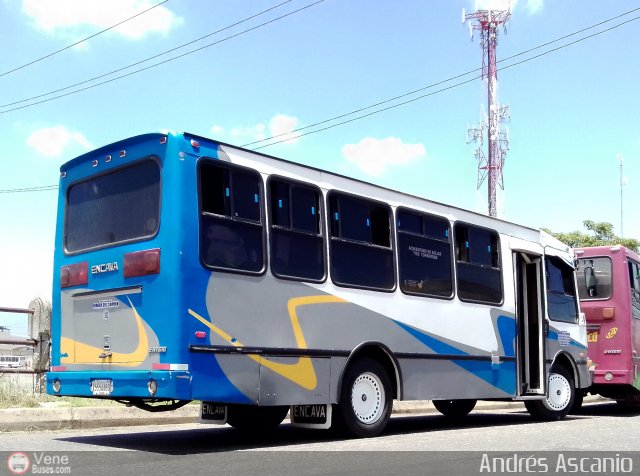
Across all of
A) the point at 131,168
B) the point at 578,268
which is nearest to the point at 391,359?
the point at 131,168

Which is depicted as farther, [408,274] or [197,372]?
[408,274]

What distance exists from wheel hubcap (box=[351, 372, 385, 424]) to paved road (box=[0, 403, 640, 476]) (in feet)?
1.08

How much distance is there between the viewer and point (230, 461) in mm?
8156

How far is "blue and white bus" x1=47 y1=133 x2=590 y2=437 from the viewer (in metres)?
8.92

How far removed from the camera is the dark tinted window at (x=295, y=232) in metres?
9.73

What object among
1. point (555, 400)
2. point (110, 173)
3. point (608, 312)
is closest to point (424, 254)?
point (555, 400)

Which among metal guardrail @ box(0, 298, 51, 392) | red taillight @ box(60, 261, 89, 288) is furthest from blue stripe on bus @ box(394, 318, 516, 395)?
metal guardrail @ box(0, 298, 51, 392)

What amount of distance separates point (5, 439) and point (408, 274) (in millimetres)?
5151

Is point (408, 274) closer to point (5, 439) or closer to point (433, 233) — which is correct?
point (433, 233)

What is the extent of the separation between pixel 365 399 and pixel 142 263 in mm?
3211

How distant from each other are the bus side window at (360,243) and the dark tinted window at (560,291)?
13.5 feet

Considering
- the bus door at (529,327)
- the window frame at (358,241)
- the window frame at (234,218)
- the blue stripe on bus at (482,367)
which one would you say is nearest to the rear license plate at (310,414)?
the window frame at (358,241)

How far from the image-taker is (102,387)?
9.32 metres

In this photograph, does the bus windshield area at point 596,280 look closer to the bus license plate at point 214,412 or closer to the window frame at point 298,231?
the window frame at point 298,231
